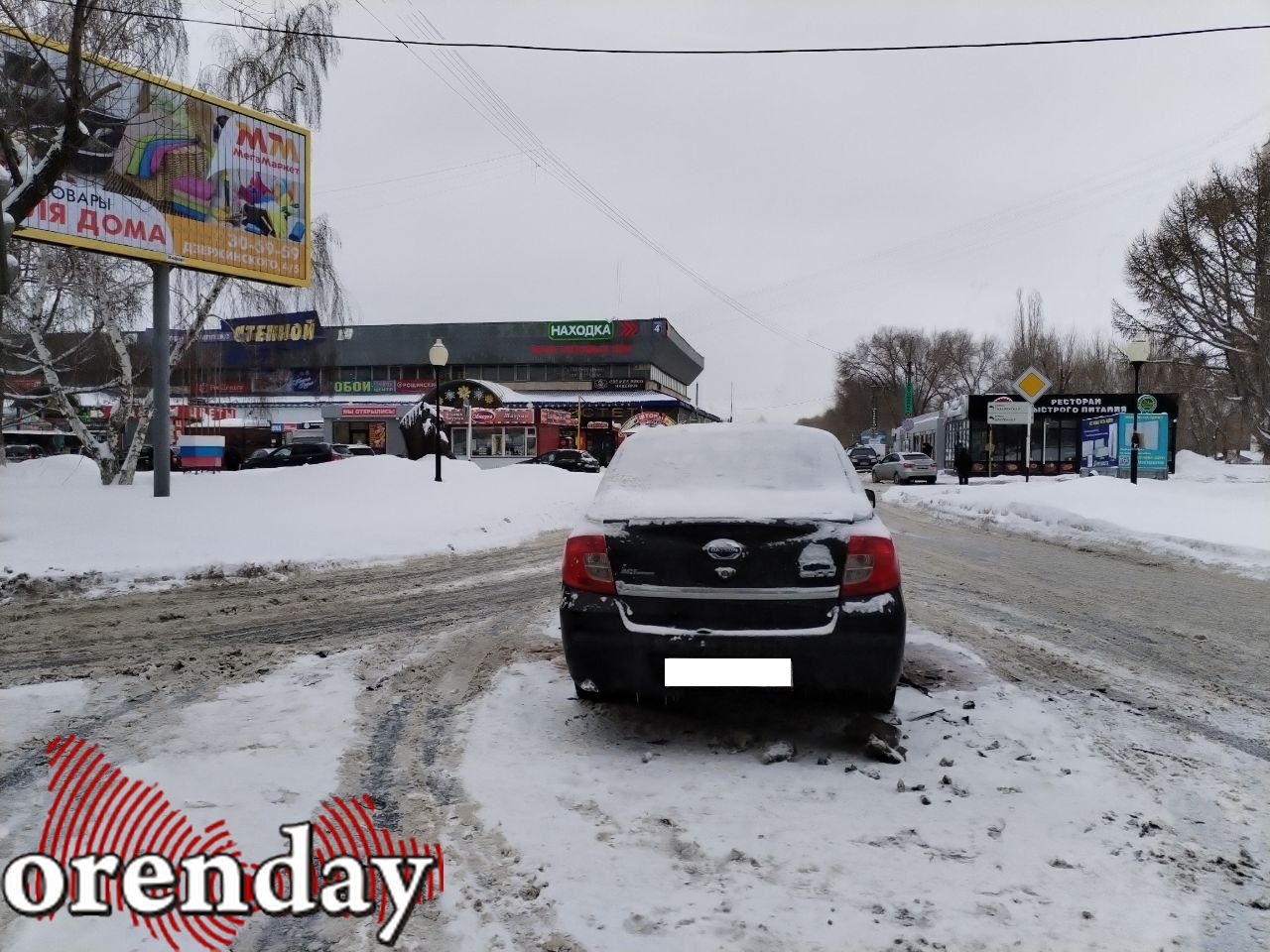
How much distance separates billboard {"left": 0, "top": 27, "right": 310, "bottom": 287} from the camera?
13.4m

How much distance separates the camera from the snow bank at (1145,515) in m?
11.7

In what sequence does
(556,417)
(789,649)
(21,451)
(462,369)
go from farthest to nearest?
(462,369)
(556,417)
(21,451)
(789,649)

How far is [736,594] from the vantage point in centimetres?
372

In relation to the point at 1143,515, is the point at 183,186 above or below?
above

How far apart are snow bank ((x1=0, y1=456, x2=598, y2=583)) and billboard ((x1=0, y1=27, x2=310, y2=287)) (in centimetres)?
423

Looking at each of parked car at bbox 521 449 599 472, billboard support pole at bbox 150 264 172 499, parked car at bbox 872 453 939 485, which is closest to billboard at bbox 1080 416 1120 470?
parked car at bbox 872 453 939 485

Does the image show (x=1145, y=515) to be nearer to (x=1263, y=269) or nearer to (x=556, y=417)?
(x=1263, y=269)

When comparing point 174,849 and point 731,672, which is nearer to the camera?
point 174,849

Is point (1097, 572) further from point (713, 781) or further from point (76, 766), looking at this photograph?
point (76, 766)

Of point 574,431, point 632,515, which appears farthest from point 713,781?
point 574,431

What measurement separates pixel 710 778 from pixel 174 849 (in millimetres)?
2049

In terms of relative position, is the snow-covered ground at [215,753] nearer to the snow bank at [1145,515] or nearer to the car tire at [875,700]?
the car tire at [875,700]

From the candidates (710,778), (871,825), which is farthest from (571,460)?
(871,825)

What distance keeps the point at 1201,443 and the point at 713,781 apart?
7917 centimetres
